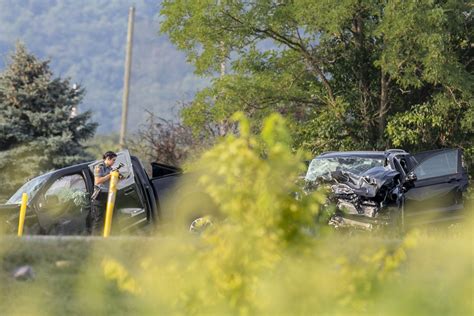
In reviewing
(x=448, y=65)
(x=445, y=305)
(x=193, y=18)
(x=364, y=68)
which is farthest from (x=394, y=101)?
(x=445, y=305)

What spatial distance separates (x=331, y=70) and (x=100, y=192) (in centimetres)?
1705

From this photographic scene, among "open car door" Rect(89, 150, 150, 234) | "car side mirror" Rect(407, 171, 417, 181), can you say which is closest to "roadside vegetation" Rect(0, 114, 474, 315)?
"open car door" Rect(89, 150, 150, 234)

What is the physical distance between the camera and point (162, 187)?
50.1 ft

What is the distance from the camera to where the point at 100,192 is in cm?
1509

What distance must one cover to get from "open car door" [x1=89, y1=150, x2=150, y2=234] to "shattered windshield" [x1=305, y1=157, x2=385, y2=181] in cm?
352

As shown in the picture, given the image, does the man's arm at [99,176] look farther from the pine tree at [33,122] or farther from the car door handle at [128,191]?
the pine tree at [33,122]

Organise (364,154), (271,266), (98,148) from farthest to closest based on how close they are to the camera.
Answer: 1. (98,148)
2. (364,154)
3. (271,266)

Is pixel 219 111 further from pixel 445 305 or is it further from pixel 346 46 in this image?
pixel 445 305

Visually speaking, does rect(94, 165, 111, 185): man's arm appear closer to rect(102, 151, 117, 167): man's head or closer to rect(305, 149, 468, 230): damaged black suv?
rect(102, 151, 117, 167): man's head

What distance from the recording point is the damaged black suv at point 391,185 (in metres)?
16.5

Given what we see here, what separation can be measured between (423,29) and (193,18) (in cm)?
661

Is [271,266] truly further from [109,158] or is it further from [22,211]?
[109,158]

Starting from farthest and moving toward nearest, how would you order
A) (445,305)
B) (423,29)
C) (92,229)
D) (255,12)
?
(255,12)
(423,29)
(92,229)
(445,305)

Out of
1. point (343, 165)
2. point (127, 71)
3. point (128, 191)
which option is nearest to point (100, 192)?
point (128, 191)
